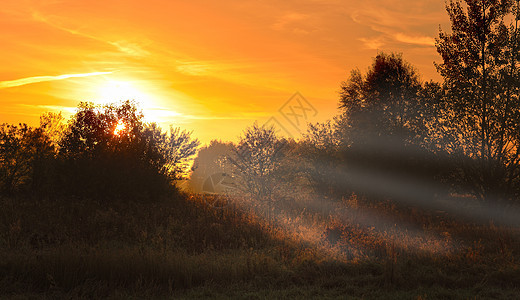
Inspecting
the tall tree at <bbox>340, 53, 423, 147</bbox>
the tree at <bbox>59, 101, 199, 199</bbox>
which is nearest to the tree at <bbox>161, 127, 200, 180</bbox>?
the tree at <bbox>59, 101, 199, 199</bbox>

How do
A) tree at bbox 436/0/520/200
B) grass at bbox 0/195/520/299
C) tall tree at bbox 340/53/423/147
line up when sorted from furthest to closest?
tall tree at bbox 340/53/423/147 → tree at bbox 436/0/520/200 → grass at bbox 0/195/520/299

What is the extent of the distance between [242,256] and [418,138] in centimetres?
1696

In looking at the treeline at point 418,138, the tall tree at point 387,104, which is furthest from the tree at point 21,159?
the tall tree at point 387,104

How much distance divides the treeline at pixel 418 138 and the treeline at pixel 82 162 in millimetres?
4977

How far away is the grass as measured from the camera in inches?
349

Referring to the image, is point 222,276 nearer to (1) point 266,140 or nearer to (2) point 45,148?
(1) point 266,140

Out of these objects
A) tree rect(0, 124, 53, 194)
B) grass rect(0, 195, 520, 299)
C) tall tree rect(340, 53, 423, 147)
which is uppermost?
tall tree rect(340, 53, 423, 147)

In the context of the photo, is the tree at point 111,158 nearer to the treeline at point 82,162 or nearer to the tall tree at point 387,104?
the treeline at point 82,162

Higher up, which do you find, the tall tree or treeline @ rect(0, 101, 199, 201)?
the tall tree

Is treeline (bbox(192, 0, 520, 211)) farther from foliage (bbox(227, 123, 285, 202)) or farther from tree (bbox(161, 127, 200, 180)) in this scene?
tree (bbox(161, 127, 200, 180))

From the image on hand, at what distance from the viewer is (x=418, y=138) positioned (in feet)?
79.7

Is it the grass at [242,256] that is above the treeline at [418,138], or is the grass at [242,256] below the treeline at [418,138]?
below

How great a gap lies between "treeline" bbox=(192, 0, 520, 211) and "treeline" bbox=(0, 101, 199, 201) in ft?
16.3

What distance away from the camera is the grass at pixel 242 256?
29.1 feet
